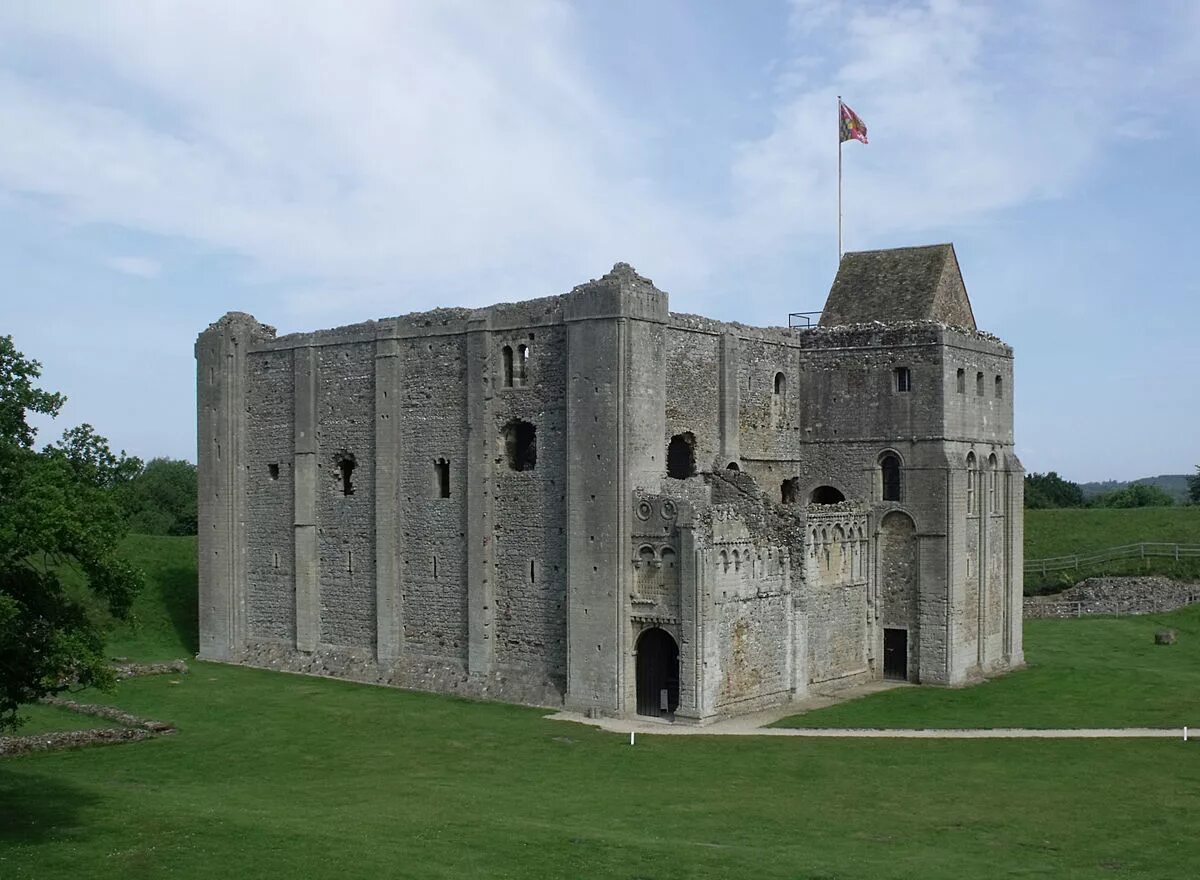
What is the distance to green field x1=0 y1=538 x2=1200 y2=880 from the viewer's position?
21.0 m

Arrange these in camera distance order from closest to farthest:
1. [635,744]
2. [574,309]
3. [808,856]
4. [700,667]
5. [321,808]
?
[808,856], [321,808], [635,744], [700,667], [574,309]

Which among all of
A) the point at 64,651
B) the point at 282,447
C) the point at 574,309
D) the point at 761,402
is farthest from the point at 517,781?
the point at 282,447

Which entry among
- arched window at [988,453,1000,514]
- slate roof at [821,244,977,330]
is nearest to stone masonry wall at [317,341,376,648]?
slate roof at [821,244,977,330]

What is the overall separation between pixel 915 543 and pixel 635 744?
14149mm

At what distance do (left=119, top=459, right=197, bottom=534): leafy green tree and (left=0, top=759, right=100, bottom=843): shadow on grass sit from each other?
4798cm

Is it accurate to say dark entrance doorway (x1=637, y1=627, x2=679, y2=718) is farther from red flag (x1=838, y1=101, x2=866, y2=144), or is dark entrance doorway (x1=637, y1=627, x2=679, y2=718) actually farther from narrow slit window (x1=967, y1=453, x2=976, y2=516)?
red flag (x1=838, y1=101, x2=866, y2=144)

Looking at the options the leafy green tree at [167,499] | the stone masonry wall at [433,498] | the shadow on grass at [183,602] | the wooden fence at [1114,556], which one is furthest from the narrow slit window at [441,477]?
the leafy green tree at [167,499]

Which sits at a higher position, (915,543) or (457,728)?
(915,543)

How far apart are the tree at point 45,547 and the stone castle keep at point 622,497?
670 inches

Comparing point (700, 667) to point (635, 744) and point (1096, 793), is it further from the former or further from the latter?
point (1096, 793)

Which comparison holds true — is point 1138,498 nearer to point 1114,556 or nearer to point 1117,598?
point 1114,556

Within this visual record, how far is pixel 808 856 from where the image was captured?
21766 millimetres

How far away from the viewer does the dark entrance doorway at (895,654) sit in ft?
139

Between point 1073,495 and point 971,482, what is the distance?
6805 centimetres
